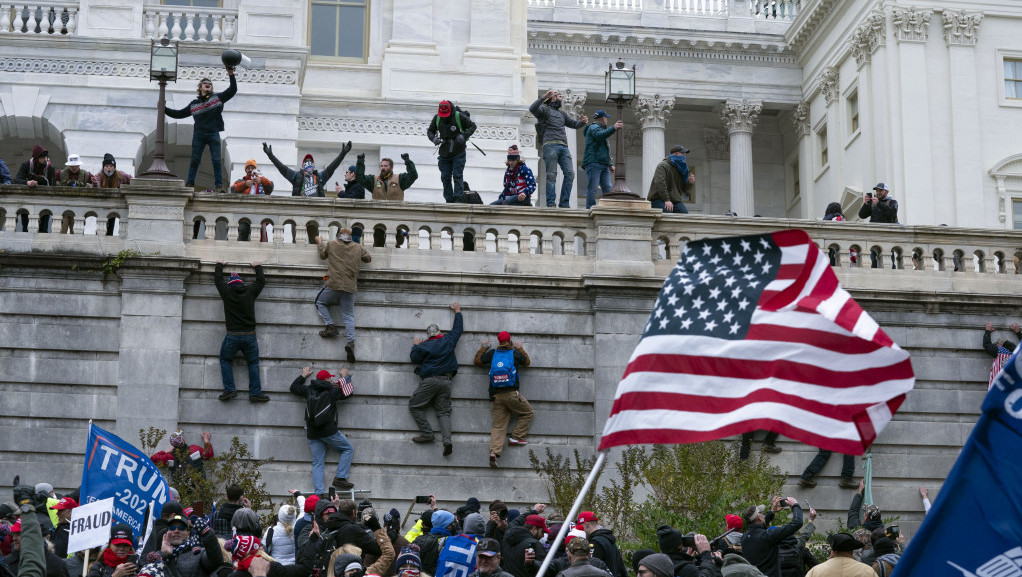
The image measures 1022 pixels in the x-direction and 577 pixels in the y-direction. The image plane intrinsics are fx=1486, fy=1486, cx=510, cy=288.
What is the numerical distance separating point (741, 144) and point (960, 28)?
33.9 ft

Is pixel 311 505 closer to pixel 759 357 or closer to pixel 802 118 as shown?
pixel 759 357

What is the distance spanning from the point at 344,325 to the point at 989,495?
1771 centimetres

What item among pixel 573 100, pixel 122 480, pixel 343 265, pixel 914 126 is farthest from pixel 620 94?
pixel 573 100

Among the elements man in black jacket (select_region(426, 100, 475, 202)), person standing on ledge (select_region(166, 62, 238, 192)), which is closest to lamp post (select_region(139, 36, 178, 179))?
person standing on ledge (select_region(166, 62, 238, 192))

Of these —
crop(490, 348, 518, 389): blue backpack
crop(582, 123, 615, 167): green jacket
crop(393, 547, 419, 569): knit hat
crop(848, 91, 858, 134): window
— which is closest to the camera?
crop(393, 547, 419, 569): knit hat

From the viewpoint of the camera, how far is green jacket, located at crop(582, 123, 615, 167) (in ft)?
86.4

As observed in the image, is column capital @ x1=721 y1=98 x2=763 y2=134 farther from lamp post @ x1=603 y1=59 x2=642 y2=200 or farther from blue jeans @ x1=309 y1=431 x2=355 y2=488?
blue jeans @ x1=309 y1=431 x2=355 y2=488

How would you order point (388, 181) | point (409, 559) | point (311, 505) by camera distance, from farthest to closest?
point (388, 181), point (311, 505), point (409, 559)

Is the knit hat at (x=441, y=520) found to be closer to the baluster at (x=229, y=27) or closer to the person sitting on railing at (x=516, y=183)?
the person sitting on railing at (x=516, y=183)

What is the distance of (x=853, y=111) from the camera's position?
5025cm

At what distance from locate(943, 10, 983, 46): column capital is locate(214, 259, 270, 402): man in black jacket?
99.6 feet

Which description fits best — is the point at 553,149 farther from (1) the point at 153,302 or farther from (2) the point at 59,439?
(2) the point at 59,439

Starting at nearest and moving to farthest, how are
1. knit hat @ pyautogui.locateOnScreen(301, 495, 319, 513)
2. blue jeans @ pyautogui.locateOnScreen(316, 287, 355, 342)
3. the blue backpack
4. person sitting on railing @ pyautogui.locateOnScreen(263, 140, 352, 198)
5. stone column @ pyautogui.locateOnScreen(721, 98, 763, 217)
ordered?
1. knit hat @ pyautogui.locateOnScreen(301, 495, 319, 513)
2. the blue backpack
3. blue jeans @ pyautogui.locateOnScreen(316, 287, 355, 342)
4. person sitting on railing @ pyautogui.locateOnScreen(263, 140, 352, 198)
5. stone column @ pyautogui.locateOnScreen(721, 98, 763, 217)

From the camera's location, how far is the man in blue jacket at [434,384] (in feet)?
74.6
